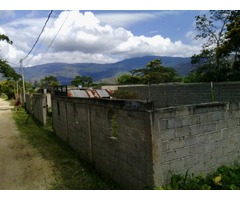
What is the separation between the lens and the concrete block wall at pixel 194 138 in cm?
502

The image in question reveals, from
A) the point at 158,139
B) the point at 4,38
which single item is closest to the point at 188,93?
the point at 158,139

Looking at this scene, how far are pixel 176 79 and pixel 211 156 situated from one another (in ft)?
186

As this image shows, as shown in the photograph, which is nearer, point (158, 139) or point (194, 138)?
point (158, 139)

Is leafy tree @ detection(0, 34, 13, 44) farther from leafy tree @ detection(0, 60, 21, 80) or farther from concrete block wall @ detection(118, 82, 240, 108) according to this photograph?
concrete block wall @ detection(118, 82, 240, 108)

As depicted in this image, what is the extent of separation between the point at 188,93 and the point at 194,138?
10472 mm

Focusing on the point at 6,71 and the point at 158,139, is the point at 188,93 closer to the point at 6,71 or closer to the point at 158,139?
the point at 158,139

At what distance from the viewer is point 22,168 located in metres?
8.06

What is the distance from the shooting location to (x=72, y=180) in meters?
6.80

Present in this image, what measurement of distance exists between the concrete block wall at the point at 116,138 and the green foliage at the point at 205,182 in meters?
0.44

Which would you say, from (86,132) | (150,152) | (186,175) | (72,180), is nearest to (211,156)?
(186,175)

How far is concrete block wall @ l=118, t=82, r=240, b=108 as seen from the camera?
1253 cm

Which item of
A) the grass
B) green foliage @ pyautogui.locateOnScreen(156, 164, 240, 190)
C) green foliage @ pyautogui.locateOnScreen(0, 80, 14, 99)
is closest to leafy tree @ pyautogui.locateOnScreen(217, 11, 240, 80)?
the grass

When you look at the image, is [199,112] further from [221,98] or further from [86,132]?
[221,98]

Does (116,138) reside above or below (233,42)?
below
